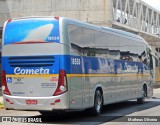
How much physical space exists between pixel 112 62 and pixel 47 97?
5.03 metres

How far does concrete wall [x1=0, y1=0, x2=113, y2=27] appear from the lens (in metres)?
43.9

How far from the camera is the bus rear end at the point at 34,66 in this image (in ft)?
45.4

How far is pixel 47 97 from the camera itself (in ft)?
45.4

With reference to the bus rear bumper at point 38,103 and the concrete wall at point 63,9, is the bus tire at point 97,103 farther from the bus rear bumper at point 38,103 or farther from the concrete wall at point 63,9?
the concrete wall at point 63,9

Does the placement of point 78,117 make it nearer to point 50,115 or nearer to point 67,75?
point 50,115

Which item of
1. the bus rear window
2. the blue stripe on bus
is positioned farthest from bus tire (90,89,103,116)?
the bus rear window

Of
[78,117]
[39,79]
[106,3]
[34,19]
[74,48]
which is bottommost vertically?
[78,117]

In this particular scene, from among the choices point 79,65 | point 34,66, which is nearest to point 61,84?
point 34,66

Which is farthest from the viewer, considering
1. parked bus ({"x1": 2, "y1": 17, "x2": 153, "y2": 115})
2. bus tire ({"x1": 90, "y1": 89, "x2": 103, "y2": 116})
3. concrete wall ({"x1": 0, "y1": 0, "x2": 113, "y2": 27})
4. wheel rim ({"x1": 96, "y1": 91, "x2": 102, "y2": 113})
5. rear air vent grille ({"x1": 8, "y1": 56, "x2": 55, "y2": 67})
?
concrete wall ({"x1": 0, "y1": 0, "x2": 113, "y2": 27})

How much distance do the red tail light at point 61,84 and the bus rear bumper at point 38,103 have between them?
0.14 m

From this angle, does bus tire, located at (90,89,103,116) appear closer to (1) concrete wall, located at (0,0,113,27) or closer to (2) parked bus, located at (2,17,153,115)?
(2) parked bus, located at (2,17,153,115)

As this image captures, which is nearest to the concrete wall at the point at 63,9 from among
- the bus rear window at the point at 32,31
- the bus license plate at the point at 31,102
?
the bus rear window at the point at 32,31

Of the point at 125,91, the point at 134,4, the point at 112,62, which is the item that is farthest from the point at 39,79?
the point at 134,4

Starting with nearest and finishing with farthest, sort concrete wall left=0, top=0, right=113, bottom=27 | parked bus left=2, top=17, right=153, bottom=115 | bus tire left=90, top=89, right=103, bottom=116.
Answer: parked bus left=2, top=17, right=153, bottom=115, bus tire left=90, top=89, right=103, bottom=116, concrete wall left=0, top=0, right=113, bottom=27
